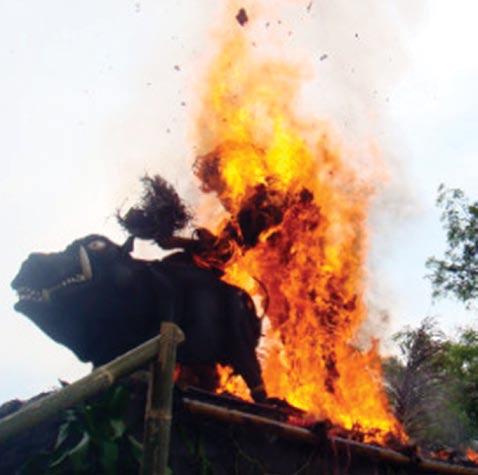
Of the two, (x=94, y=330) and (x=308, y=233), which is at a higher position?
(x=308, y=233)

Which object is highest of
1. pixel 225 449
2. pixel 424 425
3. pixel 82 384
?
pixel 424 425

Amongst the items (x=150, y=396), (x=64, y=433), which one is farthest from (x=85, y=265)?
(x=150, y=396)

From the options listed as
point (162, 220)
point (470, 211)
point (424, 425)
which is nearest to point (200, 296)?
point (162, 220)

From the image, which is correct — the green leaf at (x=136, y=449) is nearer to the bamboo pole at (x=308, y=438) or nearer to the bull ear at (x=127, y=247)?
the bamboo pole at (x=308, y=438)

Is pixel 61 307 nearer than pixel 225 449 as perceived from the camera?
No

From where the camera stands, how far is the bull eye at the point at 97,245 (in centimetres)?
908

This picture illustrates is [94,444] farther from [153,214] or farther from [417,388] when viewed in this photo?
[417,388]

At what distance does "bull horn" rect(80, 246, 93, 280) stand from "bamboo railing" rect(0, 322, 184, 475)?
3.86 m

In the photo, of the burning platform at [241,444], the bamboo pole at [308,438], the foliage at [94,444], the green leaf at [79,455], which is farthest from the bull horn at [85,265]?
the green leaf at [79,455]

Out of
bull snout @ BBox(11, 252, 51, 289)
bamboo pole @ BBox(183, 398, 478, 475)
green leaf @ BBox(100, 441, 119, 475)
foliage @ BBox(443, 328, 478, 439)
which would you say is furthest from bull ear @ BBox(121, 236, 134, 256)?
foliage @ BBox(443, 328, 478, 439)

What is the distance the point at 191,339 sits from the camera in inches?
390

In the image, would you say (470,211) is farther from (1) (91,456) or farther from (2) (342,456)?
(1) (91,456)

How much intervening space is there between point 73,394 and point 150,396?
0.62 metres

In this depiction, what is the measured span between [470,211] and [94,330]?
17.6 metres
